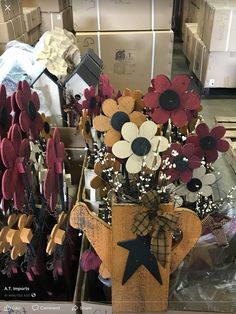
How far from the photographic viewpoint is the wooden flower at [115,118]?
2.71 ft

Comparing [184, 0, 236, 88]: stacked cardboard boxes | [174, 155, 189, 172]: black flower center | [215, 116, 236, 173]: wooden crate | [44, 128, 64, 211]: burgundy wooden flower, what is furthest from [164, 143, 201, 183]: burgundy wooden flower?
[184, 0, 236, 88]: stacked cardboard boxes

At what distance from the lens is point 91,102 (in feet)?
3.81

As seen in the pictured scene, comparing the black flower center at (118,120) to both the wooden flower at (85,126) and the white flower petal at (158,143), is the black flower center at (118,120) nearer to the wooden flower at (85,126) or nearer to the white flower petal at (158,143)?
the white flower petal at (158,143)

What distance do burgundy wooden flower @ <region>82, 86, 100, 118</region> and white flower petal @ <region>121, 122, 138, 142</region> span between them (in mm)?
401

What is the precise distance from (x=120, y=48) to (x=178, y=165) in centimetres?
219

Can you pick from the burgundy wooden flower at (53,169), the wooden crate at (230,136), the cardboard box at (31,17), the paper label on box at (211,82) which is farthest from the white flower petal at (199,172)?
the cardboard box at (31,17)

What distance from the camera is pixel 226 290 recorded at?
3.45 feet

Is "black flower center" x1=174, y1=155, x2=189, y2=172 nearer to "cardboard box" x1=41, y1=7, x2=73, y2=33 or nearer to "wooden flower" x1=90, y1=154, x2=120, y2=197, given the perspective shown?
"wooden flower" x1=90, y1=154, x2=120, y2=197

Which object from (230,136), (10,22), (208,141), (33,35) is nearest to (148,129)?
(208,141)

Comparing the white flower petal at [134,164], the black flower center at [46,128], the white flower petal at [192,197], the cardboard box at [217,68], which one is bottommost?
the cardboard box at [217,68]

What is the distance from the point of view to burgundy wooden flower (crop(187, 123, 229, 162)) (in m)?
0.95

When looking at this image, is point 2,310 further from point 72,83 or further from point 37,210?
point 72,83

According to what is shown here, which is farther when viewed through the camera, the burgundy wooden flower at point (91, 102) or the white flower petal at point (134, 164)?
the burgundy wooden flower at point (91, 102)

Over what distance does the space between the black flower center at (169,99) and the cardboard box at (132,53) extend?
213 cm
